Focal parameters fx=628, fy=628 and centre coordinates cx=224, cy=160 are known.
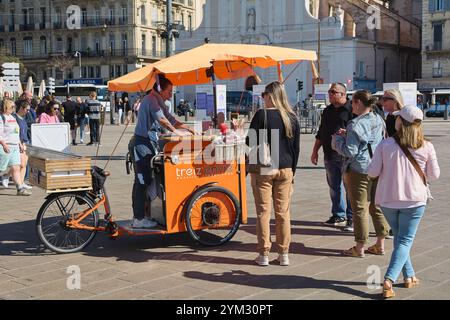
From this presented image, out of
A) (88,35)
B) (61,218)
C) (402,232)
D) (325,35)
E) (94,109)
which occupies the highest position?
(88,35)

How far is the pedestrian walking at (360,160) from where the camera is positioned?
6.43 metres

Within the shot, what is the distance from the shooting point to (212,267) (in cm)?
621

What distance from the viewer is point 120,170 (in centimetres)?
1438

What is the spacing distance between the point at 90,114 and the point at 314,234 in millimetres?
16458

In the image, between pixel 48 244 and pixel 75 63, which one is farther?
pixel 75 63

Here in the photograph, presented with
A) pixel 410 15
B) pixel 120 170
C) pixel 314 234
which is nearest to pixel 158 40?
pixel 410 15

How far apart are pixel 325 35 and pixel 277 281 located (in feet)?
173

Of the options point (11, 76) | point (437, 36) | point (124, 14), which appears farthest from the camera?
point (124, 14)

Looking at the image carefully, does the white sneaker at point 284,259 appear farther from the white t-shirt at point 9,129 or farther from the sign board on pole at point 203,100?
the sign board on pole at point 203,100

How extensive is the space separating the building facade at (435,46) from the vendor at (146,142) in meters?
54.7

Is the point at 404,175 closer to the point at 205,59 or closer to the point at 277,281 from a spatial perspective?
the point at 277,281

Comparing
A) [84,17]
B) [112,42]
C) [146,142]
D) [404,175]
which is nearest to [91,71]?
[112,42]

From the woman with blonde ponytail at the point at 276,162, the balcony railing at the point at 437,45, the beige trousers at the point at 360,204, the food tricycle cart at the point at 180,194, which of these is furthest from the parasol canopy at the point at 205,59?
the balcony railing at the point at 437,45

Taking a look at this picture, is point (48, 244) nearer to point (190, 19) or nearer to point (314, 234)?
point (314, 234)
